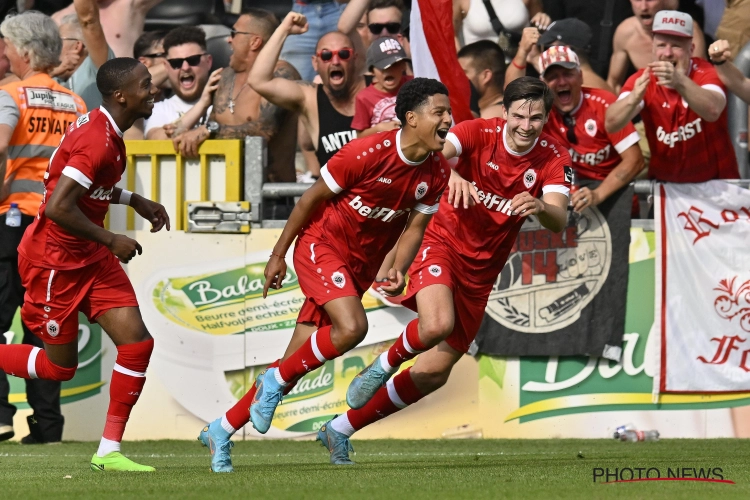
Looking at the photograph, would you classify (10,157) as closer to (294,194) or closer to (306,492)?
(294,194)

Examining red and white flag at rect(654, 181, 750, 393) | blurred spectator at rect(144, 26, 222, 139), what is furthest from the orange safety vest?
red and white flag at rect(654, 181, 750, 393)

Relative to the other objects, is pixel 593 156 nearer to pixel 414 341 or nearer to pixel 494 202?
pixel 494 202

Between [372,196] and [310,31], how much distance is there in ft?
13.8

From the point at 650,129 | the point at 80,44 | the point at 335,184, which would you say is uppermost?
the point at 80,44

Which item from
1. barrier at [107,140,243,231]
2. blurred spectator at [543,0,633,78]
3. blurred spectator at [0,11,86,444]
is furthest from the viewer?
blurred spectator at [543,0,633,78]

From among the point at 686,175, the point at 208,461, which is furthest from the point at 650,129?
the point at 208,461

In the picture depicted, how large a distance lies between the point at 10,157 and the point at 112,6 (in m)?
A: 2.80

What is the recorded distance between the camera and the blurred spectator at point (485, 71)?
9.82 meters

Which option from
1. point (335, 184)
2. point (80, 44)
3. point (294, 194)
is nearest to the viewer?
point (335, 184)

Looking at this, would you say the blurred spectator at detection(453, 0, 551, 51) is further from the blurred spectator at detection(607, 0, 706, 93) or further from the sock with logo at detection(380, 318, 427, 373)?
the sock with logo at detection(380, 318, 427, 373)

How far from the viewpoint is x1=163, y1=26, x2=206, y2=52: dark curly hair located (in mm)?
10489

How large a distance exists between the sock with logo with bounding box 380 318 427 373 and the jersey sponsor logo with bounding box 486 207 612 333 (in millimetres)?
2618

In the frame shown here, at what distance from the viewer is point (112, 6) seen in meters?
11.1

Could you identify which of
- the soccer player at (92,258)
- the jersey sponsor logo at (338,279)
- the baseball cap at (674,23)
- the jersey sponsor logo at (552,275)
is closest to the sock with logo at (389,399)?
the jersey sponsor logo at (338,279)
